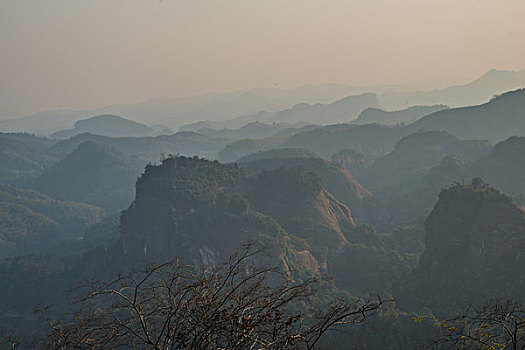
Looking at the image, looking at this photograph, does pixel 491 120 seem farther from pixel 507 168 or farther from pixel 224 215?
pixel 224 215

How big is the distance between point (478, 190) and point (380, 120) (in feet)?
536

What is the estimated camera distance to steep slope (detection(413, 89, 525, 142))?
94.1 m

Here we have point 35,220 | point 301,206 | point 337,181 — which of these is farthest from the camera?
point 35,220

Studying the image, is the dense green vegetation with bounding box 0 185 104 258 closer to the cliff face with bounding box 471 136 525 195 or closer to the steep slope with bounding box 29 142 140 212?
the steep slope with bounding box 29 142 140 212

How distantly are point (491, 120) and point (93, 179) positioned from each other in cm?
10502

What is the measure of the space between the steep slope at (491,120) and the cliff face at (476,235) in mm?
65661

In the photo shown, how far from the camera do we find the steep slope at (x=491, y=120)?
94125 millimetres

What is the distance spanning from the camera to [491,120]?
99062 mm

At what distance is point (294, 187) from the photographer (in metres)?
51.6

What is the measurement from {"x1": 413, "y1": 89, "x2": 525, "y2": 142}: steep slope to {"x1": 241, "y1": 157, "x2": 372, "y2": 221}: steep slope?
146ft

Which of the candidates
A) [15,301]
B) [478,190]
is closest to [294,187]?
[478,190]

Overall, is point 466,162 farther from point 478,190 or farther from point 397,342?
point 397,342

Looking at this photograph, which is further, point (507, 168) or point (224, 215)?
point (507, 168)

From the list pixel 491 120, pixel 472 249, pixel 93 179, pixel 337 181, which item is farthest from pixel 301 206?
pixel 93 179
